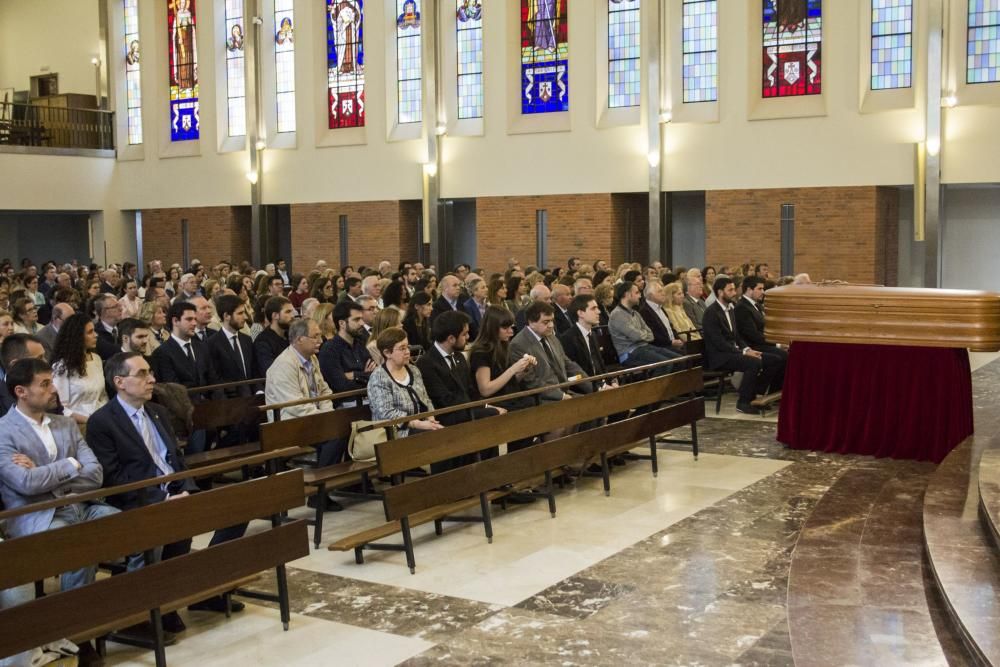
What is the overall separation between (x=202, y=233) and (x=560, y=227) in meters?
9.22

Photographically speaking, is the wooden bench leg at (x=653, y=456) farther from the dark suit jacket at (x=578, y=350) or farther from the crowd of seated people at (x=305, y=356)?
the dark suit jacket at (x=578, y=350)

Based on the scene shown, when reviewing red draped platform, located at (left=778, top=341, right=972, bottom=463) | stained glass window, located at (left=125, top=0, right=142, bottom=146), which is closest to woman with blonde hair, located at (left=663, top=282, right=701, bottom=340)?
red draped platform, located at (left=778, top=341, right=972, bottom=463)

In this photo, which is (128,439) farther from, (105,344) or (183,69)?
(183,69)

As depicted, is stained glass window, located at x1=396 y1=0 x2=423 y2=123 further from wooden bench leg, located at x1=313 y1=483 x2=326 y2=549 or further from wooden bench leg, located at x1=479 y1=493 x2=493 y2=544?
wooden bench leg, located at x1=479 y1=493 x2=493 y2=544

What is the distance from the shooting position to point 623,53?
2050 centimetres

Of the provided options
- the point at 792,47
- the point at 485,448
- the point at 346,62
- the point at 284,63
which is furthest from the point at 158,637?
the point at 284,63

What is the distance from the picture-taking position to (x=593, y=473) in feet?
28.4

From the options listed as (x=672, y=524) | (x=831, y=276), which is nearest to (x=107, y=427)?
(x=672, y=524)

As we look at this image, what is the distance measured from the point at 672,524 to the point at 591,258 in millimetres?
14012

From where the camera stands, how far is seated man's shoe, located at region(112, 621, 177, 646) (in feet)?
16.7

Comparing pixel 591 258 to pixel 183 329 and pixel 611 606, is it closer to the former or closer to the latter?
pixel 183 329

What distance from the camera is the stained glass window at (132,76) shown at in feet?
87.6

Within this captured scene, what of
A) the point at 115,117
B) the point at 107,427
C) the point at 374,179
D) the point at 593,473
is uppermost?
the point at 115,117

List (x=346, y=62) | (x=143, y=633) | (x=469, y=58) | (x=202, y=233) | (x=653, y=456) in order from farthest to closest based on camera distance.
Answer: (x=202, y=233), (x=346, y=62), (x=469, y=58), (x=653, y=456), (x=143, y=633)
